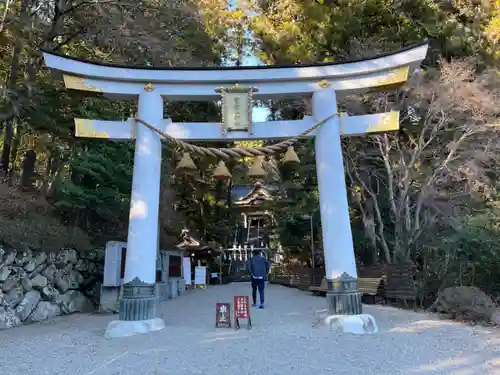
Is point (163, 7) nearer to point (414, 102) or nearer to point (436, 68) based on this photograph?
point (414, 102)

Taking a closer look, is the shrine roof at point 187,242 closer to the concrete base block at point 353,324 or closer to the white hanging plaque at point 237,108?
the white hanging plaque at point 237,108

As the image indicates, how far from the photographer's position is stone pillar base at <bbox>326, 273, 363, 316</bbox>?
6402 millimetres

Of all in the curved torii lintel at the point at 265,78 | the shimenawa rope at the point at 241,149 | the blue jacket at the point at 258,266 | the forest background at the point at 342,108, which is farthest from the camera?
the forest background at the point at 342,108

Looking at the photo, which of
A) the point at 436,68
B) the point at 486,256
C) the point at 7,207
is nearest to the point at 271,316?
the point at 486,256

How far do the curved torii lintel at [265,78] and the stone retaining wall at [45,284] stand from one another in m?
4.03

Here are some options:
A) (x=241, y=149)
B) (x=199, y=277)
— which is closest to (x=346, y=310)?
(x=241, y=149)

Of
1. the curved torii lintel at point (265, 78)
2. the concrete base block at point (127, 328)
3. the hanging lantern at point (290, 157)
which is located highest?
the curved torii lintel at point (265, 78)

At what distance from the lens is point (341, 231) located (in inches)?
263

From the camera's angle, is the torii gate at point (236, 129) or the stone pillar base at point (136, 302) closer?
the stone pillar base at point (136, 302)

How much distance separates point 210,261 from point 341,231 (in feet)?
51.3

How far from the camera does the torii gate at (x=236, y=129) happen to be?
6539 millimetres

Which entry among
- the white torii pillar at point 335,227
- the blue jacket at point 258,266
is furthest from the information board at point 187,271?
the white torii pillar at point 335,227

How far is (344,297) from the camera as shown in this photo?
21.1ft

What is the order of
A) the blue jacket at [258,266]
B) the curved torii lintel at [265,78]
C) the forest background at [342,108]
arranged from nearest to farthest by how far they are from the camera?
the curved torii lintel at [265,78] < the blue jacket at [258,266] < the forest background at [342,108]
